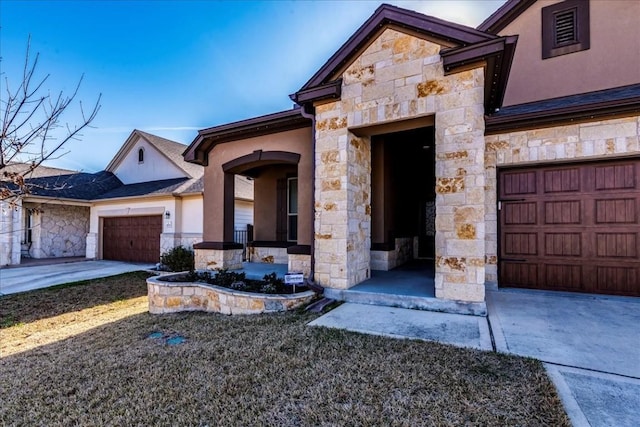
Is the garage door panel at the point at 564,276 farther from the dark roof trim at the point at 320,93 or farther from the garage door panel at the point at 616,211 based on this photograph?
the dark roof trim at the point at 320,93

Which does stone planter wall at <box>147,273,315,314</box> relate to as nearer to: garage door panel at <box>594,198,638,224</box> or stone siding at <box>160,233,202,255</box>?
garage door panel at <box>594,198,638,224</box>

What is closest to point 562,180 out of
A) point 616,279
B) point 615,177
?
point 615,177

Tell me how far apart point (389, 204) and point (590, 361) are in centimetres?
524

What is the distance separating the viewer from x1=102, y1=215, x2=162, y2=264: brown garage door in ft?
41.3

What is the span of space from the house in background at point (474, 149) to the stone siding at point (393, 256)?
4 cm

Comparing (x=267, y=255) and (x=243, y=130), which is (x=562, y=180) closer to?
(x=243, y=130)

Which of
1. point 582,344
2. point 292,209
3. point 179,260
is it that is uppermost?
point 292,209

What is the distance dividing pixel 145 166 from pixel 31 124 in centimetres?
1331

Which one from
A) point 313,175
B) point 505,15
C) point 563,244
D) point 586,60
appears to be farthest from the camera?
point 505,15

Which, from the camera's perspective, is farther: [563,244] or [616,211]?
[563,244]

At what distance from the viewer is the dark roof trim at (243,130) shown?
21.8 feet

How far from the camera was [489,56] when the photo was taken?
15.1 ft

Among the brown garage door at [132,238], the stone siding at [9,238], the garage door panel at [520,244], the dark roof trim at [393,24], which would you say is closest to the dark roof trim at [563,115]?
the dark roof trim at [393,24]

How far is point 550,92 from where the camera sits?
7371mm
